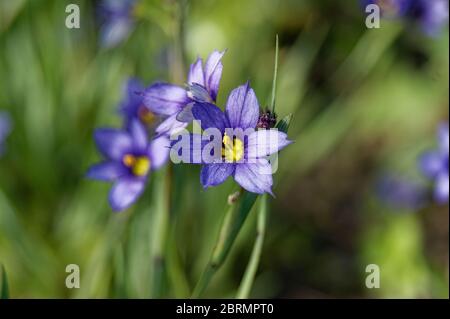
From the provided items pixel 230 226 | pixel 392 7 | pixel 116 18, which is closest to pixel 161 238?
pixel 230 226

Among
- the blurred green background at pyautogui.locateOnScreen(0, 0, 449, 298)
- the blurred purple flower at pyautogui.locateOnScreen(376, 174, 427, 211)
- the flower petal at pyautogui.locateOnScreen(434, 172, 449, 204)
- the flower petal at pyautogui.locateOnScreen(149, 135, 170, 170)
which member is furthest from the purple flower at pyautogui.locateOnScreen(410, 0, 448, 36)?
the flower petal at pyautogui.locateOnScreen(149, 135, 170, 170)

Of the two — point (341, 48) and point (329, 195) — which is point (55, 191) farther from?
point (341, 48)

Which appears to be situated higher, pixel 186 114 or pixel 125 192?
pixel 186 114

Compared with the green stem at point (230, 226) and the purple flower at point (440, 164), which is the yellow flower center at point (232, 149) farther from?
the purple flower at point (440, 164)

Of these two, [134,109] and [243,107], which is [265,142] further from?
[134,109]

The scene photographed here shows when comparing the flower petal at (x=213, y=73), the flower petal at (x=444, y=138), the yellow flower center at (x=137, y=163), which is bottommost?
the yellow flower center at (x=137, y=163)

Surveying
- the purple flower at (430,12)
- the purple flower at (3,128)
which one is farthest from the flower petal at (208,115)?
the purple flower at (430,12)
